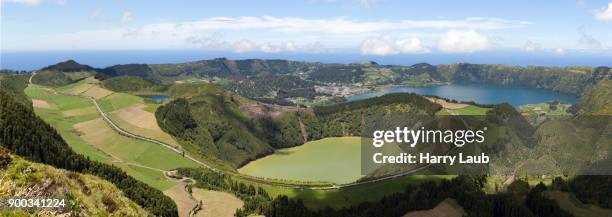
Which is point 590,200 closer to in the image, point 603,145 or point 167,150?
point 603,145

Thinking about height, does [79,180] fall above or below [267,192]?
above

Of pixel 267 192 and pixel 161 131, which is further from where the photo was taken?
Answer: pixel 161 131

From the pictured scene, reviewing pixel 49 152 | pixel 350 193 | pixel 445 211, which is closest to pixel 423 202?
pixel 445 211

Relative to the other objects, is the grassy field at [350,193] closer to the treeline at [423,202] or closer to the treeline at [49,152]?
the treeline at [423,202]

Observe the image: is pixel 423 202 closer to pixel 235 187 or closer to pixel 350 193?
pixel 350 193

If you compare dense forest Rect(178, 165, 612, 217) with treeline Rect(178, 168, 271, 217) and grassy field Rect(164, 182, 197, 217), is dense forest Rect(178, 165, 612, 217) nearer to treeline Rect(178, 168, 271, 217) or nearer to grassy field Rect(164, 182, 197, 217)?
treeline Rect(178, 168, 271, 217)

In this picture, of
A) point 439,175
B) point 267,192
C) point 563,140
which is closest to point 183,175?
point 267,192

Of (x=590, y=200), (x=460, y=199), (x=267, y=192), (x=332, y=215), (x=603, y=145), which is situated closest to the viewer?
(x=332, y=215)

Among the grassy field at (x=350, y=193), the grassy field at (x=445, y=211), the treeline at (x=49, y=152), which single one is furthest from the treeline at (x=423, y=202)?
the treeline at (x=49, y=152)
